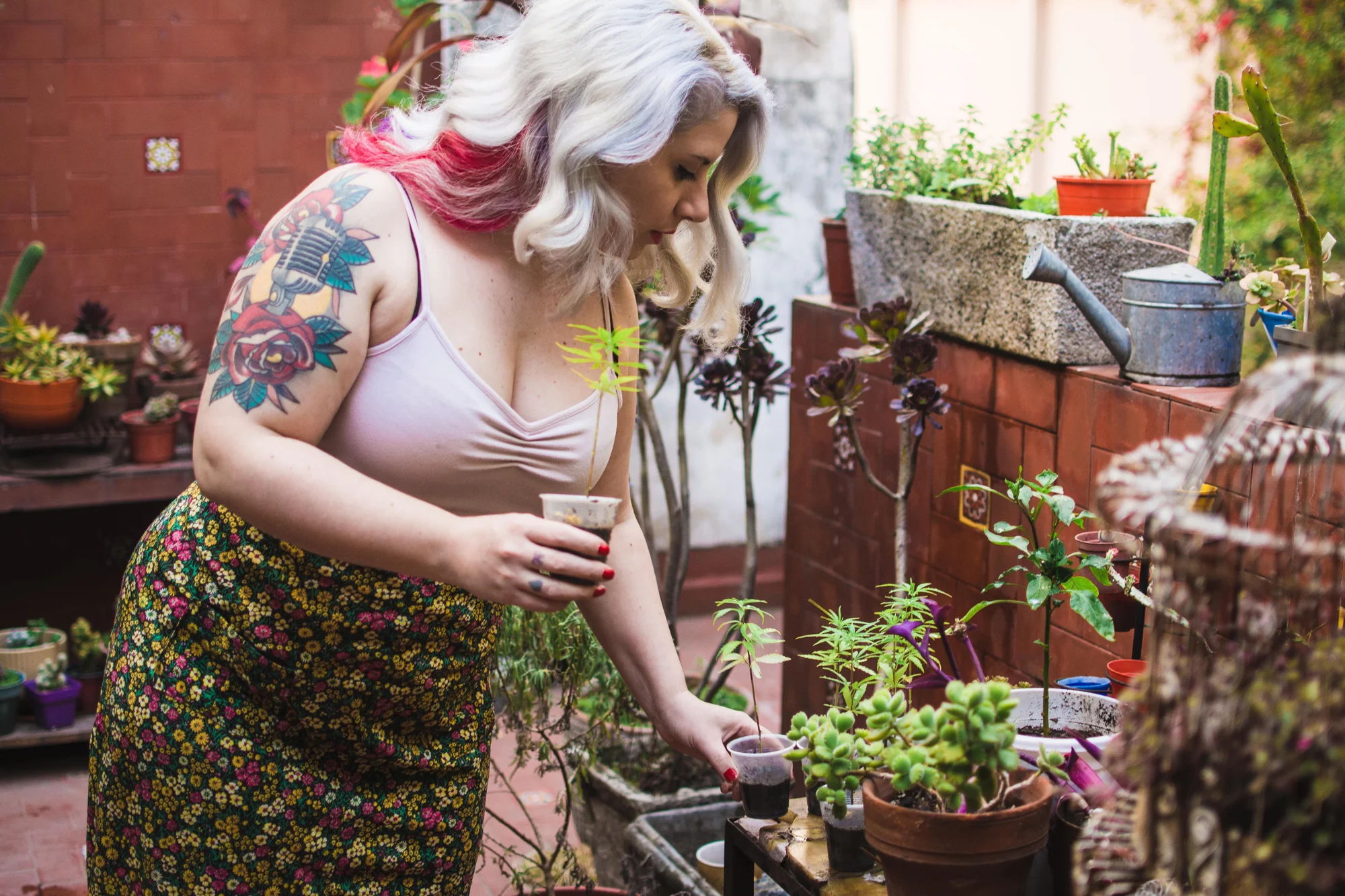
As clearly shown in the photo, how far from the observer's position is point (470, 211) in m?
1.59

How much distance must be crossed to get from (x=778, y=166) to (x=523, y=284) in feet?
11.9

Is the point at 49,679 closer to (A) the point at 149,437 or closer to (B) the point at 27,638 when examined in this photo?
(B) the point at 27,638

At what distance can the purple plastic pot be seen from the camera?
398cm

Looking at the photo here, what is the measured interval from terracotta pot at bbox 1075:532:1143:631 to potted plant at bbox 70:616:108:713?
10.5 ft

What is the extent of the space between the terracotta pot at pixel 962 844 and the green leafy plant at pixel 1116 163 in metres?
1.64

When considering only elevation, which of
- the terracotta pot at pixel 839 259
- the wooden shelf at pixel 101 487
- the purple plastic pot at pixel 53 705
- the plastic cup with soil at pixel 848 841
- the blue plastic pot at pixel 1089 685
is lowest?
the purple plastic pot at pixel 53 705

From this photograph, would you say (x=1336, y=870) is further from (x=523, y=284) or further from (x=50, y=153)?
(x=50, y=153)

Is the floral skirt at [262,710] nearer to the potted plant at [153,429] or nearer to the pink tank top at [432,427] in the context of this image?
the pink tank top at [432,427]

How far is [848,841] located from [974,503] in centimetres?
136

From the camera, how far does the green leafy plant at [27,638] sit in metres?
4.11

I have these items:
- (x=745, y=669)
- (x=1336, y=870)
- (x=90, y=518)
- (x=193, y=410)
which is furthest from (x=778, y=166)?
(x=1336, y=870)

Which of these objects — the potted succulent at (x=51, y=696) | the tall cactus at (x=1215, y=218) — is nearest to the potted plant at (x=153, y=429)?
the potted succulent at (x=51, y=696)

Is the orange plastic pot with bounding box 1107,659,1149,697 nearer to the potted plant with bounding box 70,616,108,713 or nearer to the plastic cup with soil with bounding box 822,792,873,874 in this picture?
the plastic cup with soil with bounding box 822,792,873,874

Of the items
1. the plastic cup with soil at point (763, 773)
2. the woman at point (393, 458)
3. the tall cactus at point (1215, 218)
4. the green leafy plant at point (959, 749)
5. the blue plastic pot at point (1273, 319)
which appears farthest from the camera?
the tall cactus at point (1215, 218)
